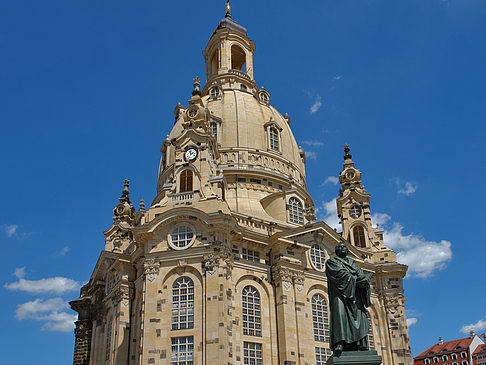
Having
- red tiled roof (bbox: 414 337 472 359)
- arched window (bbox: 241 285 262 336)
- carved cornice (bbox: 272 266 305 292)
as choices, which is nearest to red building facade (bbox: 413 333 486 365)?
red tiled roof (bbox: 414 337 472 359)

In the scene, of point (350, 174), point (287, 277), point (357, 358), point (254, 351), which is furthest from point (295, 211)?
point (357, 358)

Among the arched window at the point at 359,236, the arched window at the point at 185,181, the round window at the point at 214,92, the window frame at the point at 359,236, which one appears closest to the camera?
the arched window at the point at 185,181

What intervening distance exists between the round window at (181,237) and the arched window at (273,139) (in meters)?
19.6

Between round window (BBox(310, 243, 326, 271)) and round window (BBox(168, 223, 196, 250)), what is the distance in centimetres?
1132

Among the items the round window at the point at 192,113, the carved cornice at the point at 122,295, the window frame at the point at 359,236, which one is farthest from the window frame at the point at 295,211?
the carved cornice at the point at 122,295

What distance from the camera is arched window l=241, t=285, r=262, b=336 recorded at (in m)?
38.4

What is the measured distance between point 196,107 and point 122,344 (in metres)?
22.6

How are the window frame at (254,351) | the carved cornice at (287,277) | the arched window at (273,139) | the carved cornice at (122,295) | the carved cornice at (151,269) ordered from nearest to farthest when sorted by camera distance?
the window frame at (254,351)
the carved cornice at (151,269)
the carved cornice at (287,277)
the carved cornice at (122,295)
the arched window at (273,139)

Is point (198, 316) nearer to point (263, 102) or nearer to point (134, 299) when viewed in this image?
point (134, 299)

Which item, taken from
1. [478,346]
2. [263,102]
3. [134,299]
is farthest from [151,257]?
[478,346]

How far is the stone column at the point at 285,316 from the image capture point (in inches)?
1489

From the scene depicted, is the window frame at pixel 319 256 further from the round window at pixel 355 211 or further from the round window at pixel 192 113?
the round window at pixel 192 113

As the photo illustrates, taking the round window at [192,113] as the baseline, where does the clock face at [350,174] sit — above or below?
below

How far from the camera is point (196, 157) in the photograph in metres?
43.9
